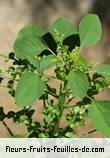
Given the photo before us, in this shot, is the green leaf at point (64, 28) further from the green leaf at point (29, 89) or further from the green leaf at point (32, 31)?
the green leaf at point (29, 89)

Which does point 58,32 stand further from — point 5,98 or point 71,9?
point 71,9

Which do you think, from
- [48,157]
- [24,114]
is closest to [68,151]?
[48,157]

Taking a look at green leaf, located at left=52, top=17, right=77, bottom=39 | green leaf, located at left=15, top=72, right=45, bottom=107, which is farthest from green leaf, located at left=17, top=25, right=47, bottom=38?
green leaf, located at left=15, top=72, right=45, bottom=107

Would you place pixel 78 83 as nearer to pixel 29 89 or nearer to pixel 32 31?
pixel 29 89

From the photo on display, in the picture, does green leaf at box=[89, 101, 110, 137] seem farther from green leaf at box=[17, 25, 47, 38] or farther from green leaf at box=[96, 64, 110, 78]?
green leaf at box=[17, 25, 47, 38]

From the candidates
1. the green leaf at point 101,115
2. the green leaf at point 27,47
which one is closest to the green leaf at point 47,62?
the green leaf at point 27,47

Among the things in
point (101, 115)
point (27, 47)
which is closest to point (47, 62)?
point (27, 47)
